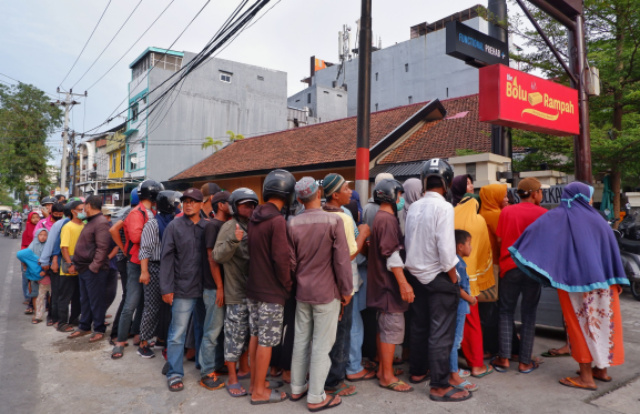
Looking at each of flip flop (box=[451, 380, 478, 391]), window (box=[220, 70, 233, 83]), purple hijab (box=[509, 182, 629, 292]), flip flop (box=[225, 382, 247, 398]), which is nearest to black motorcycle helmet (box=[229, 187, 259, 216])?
flip flop (box=[225, 382, 247, 398])

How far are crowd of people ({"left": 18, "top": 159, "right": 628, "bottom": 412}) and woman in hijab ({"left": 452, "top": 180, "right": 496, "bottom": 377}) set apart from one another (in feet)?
0.04

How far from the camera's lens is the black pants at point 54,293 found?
600 centimetres

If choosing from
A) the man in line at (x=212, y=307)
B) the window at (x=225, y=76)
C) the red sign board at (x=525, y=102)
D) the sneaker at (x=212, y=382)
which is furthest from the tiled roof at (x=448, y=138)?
→ the window at (x=225, y=76)

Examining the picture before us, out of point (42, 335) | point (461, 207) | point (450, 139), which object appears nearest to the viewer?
point (461, 207)

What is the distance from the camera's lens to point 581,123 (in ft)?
20.7

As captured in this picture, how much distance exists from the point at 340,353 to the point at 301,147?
53.0 ft

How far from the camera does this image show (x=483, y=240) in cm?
414

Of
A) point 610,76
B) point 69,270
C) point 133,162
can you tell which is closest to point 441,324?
point 69,270

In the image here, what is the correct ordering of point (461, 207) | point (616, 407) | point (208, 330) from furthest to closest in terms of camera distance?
point (461, 207), point (208, 330), point (616, 407)

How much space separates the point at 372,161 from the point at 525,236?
11725mm

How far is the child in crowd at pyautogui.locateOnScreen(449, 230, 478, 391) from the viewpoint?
3699mm

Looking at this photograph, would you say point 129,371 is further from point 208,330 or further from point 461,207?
point 461,207

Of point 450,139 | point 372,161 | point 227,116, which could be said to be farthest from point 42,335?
point 227,116

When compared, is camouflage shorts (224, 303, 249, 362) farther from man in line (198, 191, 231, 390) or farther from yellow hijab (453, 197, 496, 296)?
yellow hijab (453, 197, 496, 296)
